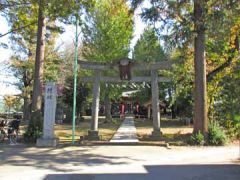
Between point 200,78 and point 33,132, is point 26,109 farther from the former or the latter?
point 200,78

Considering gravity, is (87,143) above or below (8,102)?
below

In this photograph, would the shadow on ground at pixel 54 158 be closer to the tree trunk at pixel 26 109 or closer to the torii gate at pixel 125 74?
the torii gate at pixel 125 74

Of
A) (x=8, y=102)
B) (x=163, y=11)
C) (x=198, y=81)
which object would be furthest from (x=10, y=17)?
(x=8, y=102)

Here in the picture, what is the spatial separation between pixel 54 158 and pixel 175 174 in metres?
5.01

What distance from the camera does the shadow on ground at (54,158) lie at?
1387 centimetres

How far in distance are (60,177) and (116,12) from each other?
2749 cm

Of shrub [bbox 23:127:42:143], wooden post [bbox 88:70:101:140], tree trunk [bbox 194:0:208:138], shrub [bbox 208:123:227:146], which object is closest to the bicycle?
shrub [bbox 23:127:42:143]

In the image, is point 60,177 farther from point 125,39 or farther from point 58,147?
point 125,39

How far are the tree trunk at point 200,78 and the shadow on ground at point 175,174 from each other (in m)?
6.15

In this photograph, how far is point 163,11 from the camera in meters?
19.9

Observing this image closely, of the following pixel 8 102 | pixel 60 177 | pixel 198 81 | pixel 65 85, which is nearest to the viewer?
pixel 60 177

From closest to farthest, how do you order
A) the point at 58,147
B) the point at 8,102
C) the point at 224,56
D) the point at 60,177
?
the point at 60,177, the point at 58,147, the point at 224,56, the point at 8,102

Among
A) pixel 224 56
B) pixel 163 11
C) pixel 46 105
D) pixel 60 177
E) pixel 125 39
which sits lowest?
pixel 60 177

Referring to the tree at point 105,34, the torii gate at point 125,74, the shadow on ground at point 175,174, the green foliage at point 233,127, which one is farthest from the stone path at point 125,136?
the tree at point 105,34
